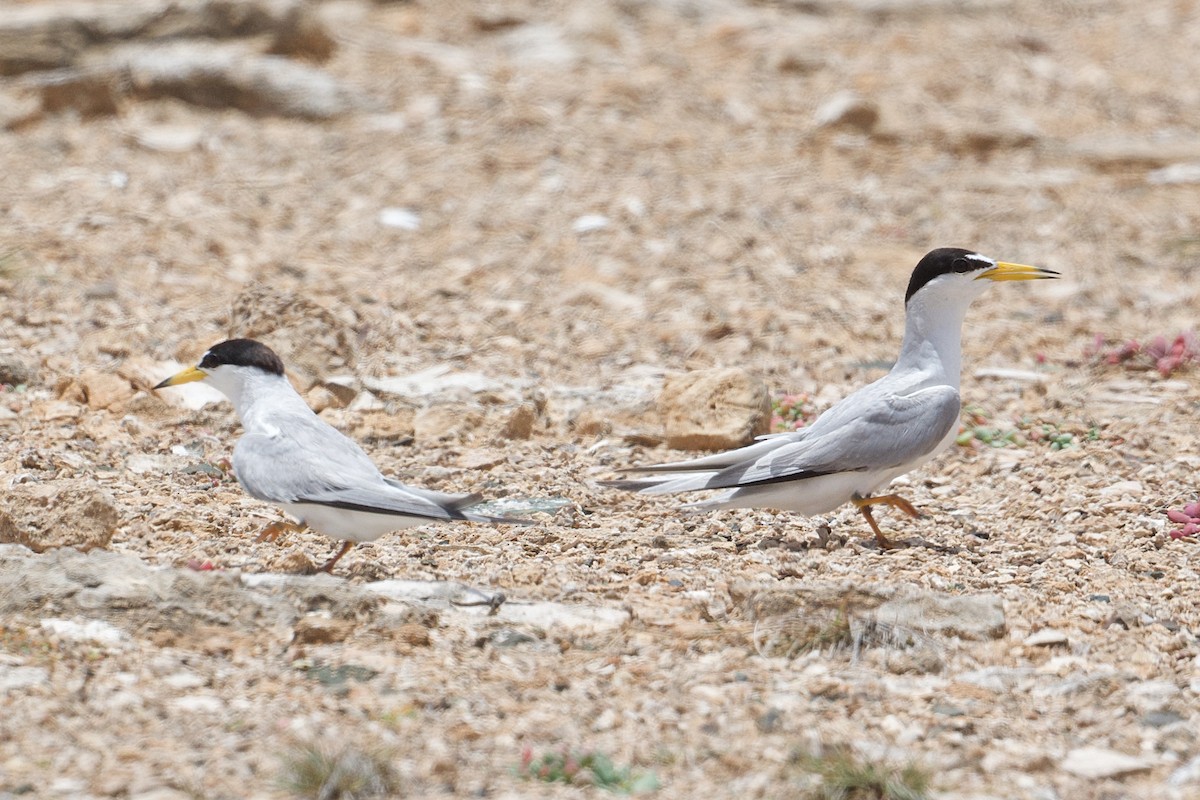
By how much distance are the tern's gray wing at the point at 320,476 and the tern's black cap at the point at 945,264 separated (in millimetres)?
2136

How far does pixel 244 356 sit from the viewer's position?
533 centimetres

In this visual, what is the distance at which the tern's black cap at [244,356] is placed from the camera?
17.5 feet

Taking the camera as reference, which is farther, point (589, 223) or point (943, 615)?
point (589, 223)

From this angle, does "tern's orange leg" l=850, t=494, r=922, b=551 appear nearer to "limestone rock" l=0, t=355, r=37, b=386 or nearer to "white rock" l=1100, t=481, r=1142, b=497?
"white rock" l=1100, t=481, r=1142, b=497

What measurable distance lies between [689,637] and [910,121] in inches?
276

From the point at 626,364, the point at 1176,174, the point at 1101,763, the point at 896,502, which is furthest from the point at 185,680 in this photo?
the point at 1176,174

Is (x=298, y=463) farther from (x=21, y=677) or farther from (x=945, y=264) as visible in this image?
(x=945, y=264)

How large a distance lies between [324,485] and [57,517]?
2.65ft

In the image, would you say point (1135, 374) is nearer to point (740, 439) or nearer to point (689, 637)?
point (740, 439)

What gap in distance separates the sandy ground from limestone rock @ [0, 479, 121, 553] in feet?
0.68

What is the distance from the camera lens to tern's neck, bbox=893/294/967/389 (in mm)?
5512

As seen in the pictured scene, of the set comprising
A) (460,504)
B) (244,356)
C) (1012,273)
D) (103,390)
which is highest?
(1012,273)

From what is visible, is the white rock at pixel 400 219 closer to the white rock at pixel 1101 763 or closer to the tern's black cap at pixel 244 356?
the tern's black cap at pixel 244 356

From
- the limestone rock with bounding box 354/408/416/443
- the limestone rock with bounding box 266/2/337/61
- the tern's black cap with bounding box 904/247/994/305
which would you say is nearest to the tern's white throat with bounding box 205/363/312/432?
the limestone rock with bounding box 354/408/416/443
